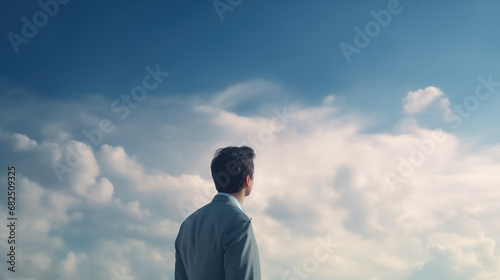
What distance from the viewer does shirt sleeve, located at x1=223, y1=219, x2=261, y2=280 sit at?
10.4ft

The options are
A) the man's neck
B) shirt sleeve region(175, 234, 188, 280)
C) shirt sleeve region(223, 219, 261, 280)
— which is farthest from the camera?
shirt sleeve region(175, 234, 188, 280)

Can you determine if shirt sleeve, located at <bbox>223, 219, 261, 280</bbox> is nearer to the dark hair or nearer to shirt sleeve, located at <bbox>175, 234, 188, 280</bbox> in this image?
the dark hair

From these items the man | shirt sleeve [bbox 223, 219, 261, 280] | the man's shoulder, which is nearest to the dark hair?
the man

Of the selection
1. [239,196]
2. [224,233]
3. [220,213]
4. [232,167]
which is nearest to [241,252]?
[224,233]

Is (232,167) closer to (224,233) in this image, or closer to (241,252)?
(224,233)

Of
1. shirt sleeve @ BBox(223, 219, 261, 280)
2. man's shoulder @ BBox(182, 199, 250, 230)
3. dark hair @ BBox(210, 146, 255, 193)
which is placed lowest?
shirt sleeve @ BBox(223, 219, 261, 280)

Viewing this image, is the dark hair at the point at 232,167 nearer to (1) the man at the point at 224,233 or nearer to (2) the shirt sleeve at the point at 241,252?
(1) the man at the point at 224,233

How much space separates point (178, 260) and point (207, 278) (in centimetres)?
65

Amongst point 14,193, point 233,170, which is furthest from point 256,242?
point 14,193

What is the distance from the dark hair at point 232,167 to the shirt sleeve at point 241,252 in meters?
0.50

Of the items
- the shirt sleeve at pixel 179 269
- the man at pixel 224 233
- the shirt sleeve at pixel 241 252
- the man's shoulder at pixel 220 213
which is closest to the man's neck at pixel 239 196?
the man at pixel 224 233

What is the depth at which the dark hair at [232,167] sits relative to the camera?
376cm

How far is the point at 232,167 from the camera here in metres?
3.87

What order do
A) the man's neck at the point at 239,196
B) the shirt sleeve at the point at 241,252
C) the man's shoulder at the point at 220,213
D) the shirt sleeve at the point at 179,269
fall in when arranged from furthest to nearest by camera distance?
the shirt sleeve at the point at 179,269 < the man's neck at the point at 239,196 < the man's shoulder at the point at 220,213 < the shirt sleeve at the point at 241,252
